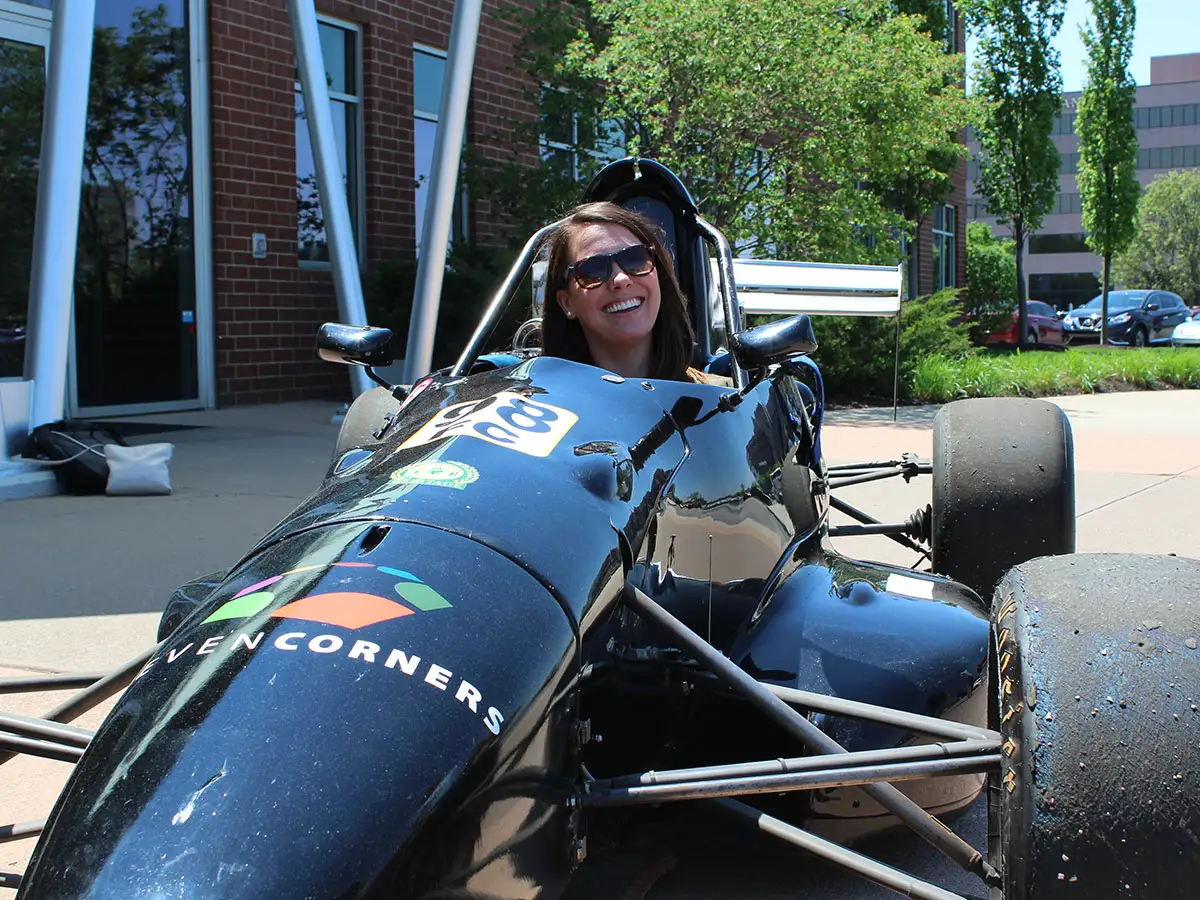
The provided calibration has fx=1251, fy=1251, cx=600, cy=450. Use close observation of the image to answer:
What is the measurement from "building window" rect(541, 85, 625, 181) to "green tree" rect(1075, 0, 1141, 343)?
16909 millimetres

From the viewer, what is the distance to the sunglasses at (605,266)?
3.14m

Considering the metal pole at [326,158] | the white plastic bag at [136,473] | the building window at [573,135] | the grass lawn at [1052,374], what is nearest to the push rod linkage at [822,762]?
the white plastic bag at [136,473]

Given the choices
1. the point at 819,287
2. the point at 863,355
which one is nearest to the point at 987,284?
the point at 863,355

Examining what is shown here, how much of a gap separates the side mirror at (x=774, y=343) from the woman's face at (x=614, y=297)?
1.44ft

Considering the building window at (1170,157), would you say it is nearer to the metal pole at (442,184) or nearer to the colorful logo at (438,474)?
the metal pole at (442,184)

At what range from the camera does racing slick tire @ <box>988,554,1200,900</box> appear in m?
1.69

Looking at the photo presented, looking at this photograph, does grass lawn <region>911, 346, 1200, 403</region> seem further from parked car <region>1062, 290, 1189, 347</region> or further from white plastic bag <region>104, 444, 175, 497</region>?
parked car <region>1062, 290, 1189, 347</region>

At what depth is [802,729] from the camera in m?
2.15

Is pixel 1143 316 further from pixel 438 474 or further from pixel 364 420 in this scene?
pixel 438 474

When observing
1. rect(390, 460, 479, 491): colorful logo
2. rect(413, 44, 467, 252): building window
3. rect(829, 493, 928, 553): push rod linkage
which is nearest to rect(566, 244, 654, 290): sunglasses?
rect(390, 460, 479, 491): colorful logo

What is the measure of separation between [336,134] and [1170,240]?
78.5 m

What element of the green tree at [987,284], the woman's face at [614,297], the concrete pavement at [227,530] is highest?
the green tree at [987,284]

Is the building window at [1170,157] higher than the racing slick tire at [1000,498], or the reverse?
the building window at [1170,157]

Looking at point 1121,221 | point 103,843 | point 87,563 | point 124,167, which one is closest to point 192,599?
point 103,843
